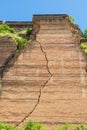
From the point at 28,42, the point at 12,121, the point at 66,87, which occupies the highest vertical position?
the point at 28,42

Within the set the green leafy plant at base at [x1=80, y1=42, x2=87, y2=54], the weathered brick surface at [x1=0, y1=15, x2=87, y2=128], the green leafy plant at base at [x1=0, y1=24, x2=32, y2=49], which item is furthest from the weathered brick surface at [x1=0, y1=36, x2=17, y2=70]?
the green leafy plant at base at [x1=80, y1=42, x2=87, y2=54]

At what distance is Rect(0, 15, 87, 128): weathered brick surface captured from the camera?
1054 inches

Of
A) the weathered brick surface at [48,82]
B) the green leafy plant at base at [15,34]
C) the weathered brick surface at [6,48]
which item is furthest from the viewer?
the green leafy plant at base at [15,34]

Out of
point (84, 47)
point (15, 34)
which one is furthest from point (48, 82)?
point (15, 34)

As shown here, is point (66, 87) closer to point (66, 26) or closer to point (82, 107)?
point (82, 107)

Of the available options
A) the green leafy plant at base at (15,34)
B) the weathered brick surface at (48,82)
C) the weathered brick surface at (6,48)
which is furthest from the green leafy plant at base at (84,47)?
the weathered brick surface at (6,48)

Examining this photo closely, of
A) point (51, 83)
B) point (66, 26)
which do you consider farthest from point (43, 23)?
point (51, 83)

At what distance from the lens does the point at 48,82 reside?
1088 inches

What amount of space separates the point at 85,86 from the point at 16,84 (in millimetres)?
3472

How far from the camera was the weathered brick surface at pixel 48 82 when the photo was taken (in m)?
26.8

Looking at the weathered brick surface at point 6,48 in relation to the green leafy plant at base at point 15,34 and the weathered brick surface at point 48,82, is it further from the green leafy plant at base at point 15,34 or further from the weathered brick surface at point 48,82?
the weathered brick surface at point 48,82

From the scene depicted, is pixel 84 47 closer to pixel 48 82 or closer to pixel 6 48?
pixel 48 82

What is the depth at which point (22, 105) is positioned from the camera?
88.9 ft

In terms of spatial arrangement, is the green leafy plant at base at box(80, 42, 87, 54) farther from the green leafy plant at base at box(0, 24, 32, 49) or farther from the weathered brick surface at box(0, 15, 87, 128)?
the green leafy plant at base at box(0, 24, 32, 49)
